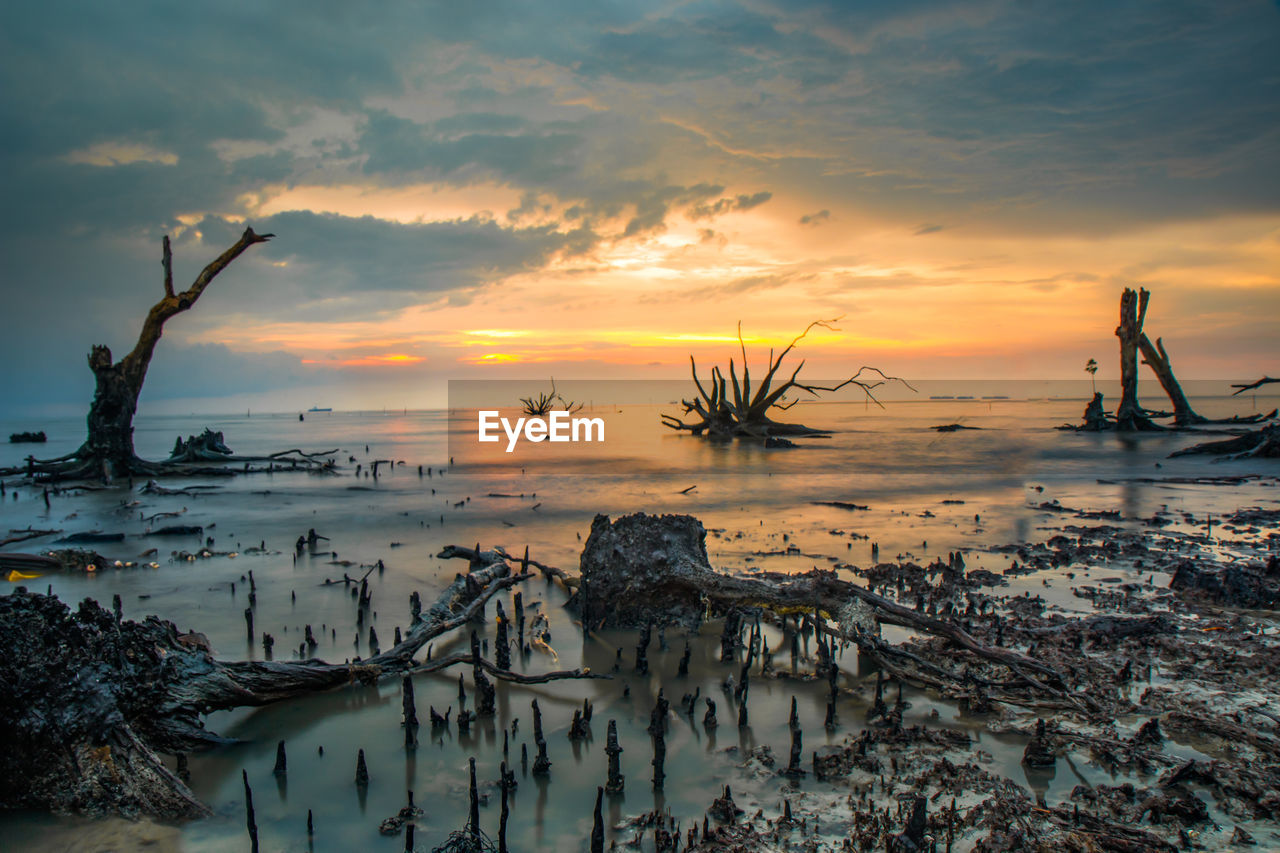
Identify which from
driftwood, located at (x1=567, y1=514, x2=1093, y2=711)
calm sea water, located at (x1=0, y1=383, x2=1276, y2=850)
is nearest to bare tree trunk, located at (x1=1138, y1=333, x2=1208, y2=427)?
calm sea water, located at (x1=0, y1=383, x2=1276, y2=850)

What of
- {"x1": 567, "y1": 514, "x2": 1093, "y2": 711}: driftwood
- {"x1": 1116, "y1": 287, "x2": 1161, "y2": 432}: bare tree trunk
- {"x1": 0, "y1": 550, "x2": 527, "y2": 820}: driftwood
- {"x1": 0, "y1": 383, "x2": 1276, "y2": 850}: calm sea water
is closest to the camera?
{"x1": 0, "y1": 550, "x2": 527, "y2": 820}: driftwood

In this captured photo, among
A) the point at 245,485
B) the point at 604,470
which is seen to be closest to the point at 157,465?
the point at 245,485

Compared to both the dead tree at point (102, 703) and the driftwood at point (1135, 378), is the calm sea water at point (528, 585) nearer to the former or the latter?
the dead tree at point (102, 703)

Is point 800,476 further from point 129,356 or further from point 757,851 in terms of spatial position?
point 129,356

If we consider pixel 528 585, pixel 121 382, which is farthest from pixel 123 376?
pixel 528 585

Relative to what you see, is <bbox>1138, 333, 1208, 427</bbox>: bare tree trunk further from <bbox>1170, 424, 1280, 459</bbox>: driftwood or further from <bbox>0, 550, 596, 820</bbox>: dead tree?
<bbox>0, 550, 596, 820</bbox>: dead tree
